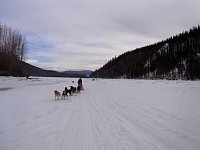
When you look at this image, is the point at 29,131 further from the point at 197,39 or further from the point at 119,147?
the point at 197,39

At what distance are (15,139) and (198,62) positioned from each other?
106412 millimetres

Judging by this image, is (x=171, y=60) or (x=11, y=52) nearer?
(x=11, y=52)

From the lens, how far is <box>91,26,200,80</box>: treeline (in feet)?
356

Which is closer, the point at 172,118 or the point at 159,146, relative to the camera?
the point at 159,146

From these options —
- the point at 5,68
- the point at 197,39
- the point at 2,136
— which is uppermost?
the point at 197,39

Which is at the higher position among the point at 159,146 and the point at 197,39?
the point at 197,39

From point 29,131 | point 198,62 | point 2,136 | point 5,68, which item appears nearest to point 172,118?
point 29,131

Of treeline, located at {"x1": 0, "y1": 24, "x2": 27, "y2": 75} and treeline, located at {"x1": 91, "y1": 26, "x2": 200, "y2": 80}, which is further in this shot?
treeline, located at {"x1": 91, "y1": 26, "x2": 200, "y2": 80}

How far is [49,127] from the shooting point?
26.6ft

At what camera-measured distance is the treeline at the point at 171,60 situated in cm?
10844

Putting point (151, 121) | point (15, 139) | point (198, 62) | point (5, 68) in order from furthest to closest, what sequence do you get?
1. point (198, 62)
2. point (5, 68)
3. point (151, 121)
4. point (15, 139)

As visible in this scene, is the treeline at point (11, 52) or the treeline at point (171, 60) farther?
the treeline at point (171, 60)

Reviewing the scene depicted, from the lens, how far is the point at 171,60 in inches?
4867

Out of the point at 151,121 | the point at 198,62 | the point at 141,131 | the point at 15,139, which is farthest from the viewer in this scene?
the point at 198,62
